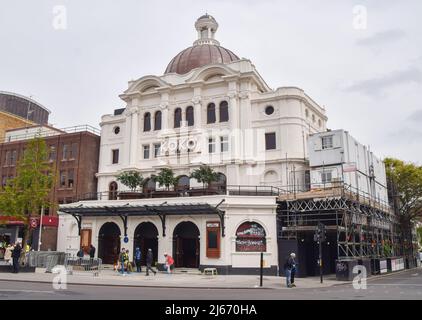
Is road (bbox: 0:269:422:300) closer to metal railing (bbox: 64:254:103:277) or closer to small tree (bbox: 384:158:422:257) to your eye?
metal railing (bbox: 64:254:103:277)

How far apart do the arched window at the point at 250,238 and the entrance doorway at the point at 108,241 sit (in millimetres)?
11244

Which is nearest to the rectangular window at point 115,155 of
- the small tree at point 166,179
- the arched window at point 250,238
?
the small tree at point 166,179

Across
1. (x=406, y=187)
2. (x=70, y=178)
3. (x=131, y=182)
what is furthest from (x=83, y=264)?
(x=406, y=187)

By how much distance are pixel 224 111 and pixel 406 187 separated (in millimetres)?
24322

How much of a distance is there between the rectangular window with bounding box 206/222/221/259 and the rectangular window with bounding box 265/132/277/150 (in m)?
11.5

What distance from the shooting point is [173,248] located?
105 feet

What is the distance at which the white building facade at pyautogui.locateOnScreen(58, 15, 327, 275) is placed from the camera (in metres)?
30.1

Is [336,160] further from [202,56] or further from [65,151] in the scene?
[65,151]

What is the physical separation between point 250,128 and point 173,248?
14129 millimetres

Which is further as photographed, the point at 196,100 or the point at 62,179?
the point at 62,179

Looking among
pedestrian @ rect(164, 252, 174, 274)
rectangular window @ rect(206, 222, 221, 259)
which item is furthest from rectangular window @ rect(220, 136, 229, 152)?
pedestrian @ rect(164, 252, 174, 274)

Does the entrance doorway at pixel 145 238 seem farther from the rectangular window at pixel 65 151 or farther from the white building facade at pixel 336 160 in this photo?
the rectangular window at pixel 65 151

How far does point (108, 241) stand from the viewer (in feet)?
115
